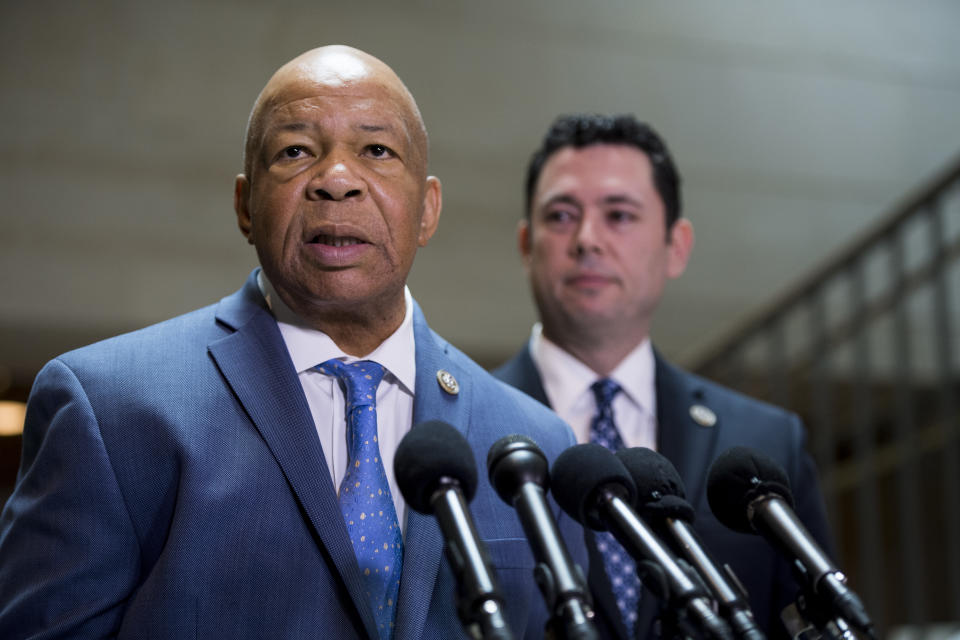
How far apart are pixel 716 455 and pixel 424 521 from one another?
97cm

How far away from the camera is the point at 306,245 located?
1472 mm

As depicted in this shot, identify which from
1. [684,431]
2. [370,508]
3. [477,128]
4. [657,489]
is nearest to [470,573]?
[657,489]

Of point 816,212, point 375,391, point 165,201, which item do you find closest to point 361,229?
point 375,391

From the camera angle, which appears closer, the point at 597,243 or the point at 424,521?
the point at 424,521

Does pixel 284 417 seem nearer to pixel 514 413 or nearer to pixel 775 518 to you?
pixel 514 413

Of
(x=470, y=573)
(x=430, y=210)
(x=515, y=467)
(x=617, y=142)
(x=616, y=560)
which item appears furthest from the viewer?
(x=617, y=142)

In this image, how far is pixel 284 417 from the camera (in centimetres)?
144

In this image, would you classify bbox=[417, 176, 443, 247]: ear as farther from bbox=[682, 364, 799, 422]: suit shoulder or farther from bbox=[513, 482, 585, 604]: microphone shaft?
bbox=[682, 364, 799, 422]: suit shoulder

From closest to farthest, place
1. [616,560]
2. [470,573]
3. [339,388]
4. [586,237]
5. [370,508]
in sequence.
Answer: [470,573] → [370,508] → [339,388] → [616,560] → [586,237]

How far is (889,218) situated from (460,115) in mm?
2217

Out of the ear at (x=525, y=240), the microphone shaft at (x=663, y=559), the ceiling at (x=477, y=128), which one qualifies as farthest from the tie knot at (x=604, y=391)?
the ceiling at (x=477, y=128)

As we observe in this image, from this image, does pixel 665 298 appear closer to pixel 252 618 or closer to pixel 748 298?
pixel 748 298

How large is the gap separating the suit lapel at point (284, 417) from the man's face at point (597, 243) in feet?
3.01

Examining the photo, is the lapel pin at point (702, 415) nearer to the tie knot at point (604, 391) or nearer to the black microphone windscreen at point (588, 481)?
the tie knot at point (604, 391)
